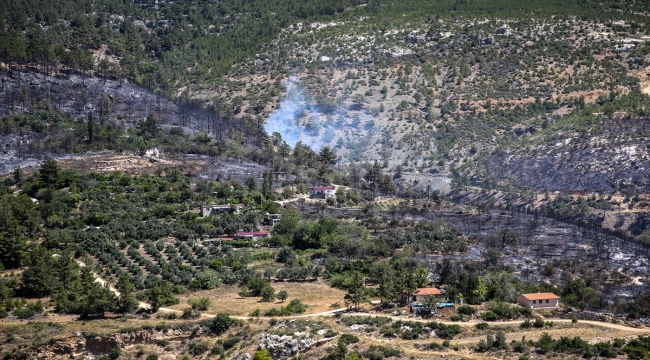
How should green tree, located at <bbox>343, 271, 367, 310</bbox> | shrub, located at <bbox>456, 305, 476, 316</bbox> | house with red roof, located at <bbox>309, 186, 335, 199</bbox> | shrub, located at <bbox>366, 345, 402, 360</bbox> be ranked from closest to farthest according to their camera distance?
1. shrub, located at <bbox>366, 345, 402, 360</bbox>
2. shrub, located at <bbox>456, 305, 476, 316</bbox>
3. green tree, located at <bbox>343, 271, 367, 310</bbox>
4. house with red roof, located at <bbox>309, 186, 335, 199</bbox>

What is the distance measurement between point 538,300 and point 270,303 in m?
20.8

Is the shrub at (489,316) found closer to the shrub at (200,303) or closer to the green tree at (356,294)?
the green tree at (356,294)

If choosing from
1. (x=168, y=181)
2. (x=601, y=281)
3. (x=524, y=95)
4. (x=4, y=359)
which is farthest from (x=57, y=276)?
(x=524, y=95)

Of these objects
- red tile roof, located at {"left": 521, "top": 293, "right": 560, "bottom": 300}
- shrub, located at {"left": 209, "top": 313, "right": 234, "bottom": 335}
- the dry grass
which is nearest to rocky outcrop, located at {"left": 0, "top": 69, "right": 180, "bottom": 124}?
the dry grass

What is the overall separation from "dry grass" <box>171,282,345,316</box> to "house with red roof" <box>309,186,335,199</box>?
36.6 metres

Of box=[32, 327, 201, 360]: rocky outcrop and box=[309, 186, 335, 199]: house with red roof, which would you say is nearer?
box=[32, 327, 201, 360]: rocky outcrop

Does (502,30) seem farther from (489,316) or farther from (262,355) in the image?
(262,355)

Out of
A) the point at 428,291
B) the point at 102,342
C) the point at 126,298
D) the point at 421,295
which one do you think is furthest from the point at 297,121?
the point at 102,342

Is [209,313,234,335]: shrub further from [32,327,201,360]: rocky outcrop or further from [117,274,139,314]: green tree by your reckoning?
[117,274,139,314]: green tree

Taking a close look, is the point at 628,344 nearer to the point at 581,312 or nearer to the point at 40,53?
the point at 581,312

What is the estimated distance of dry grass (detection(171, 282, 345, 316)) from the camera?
74.6 m

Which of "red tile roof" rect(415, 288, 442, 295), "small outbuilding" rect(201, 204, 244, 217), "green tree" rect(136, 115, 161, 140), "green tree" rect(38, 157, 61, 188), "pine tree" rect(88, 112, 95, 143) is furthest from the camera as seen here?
"green tree" rect(136, 115, 161, 140)

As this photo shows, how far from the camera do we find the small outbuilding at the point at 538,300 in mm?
71688

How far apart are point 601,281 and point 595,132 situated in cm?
5641
